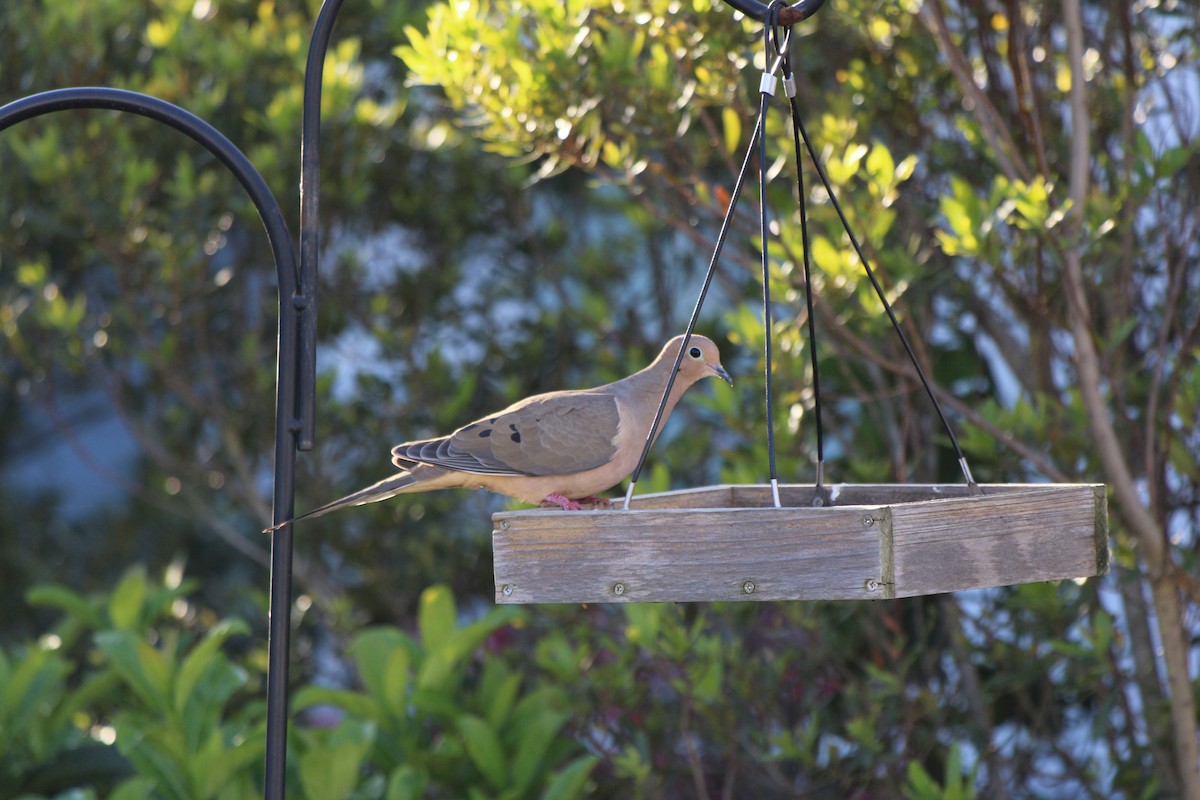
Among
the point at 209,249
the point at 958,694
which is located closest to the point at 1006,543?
the point at 958,694

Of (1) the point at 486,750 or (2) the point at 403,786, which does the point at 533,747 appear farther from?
(2) the point at 403,786

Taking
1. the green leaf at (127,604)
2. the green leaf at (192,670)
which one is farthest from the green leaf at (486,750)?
the green leaf at (127,604)

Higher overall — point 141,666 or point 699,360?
point 699,360

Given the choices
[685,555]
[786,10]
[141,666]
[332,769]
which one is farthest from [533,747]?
[786,10]

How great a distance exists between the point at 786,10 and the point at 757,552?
87 cm

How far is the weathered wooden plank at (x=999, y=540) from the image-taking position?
186 cm

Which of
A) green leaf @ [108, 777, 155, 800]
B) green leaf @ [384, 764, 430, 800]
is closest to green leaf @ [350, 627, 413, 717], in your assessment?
green leaf @ [384, 764, 430, 800]

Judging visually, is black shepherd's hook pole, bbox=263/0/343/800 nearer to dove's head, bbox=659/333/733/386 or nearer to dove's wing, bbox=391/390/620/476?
dove's wing, bbox=391/390/620/476

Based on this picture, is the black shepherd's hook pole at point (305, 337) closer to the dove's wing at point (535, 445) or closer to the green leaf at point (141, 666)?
the dove's wing at point (535, 445)

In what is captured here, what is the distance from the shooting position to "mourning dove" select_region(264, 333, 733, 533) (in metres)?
2.33

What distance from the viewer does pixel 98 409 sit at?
6.69 m

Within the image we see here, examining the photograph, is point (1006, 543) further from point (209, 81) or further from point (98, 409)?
point (98, 409)

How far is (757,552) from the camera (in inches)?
73.5

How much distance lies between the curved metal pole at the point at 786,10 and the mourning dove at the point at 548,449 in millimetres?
627
